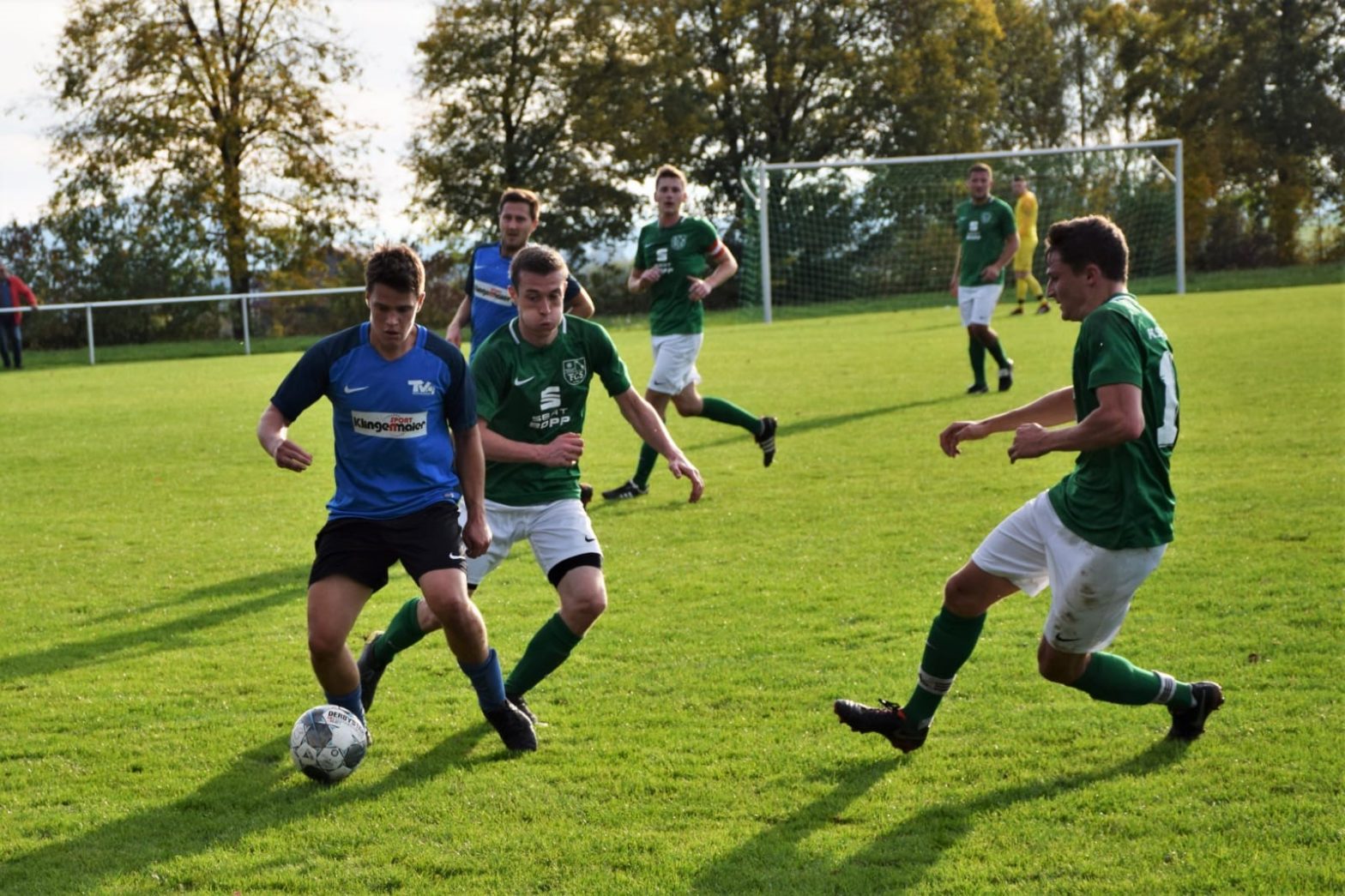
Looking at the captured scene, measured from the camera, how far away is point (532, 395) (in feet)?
16.6

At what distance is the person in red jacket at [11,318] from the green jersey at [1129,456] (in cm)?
2442

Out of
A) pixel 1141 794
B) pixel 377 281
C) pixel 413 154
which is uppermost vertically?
pixel 413 154

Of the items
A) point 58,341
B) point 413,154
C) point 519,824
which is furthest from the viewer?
point 413,154

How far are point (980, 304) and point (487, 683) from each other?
994 centimetres

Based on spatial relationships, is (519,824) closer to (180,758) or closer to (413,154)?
(180,758)

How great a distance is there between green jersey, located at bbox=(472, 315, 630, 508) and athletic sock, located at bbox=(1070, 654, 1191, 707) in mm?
1837

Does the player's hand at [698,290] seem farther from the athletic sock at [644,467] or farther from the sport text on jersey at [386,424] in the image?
the sport text on jersey at [386,424]

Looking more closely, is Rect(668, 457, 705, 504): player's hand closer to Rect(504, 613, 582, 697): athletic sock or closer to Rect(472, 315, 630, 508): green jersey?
Rect(472, 315, 630, 508): green jersey

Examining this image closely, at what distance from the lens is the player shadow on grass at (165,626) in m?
5.85

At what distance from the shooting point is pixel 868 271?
30500 mm

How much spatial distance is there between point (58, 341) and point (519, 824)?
2721 centimetres

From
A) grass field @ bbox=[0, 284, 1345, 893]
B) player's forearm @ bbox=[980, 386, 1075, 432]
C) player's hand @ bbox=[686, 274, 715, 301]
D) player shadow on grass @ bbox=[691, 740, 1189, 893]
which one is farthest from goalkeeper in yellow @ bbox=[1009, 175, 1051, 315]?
player shadow on grass @ bbox=[691, 740, 1189, 893]

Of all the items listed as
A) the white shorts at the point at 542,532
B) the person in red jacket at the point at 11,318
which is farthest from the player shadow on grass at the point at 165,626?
the person in red jacket at the point at 11,318

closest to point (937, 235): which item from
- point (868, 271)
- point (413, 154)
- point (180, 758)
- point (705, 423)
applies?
point (868, 271)
